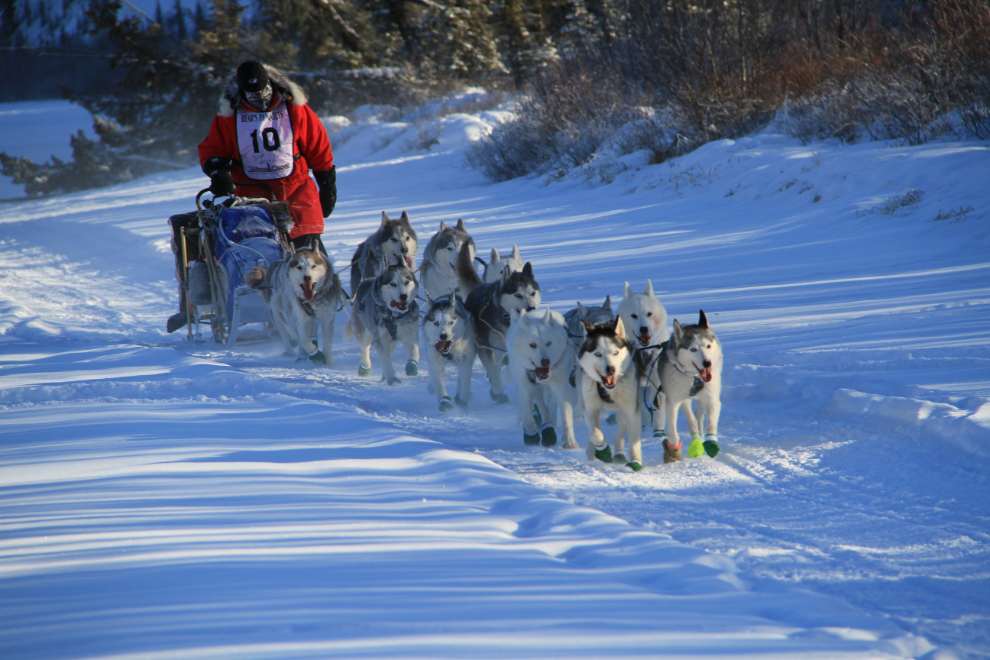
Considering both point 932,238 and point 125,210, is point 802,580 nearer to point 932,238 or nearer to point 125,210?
point 932,238

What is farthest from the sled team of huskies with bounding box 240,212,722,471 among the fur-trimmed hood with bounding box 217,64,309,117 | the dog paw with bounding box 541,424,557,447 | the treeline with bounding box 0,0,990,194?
the treeline with bounding box 0,0,990,194

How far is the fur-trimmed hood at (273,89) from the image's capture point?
16.7 feet

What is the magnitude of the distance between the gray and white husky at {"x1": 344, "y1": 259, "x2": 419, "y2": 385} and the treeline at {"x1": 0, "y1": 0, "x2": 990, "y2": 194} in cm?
634

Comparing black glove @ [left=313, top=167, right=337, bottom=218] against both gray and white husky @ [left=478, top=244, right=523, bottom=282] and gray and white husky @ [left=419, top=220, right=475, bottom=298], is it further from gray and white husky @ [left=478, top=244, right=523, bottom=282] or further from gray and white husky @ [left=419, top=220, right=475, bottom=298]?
gray and white husky @ [left=478, top=244, right=523, bottom=282]

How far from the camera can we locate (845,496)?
2523 mm

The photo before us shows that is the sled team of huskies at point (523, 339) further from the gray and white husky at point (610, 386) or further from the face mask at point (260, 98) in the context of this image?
the face mask at point (260, 98)

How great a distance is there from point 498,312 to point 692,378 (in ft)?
4.65

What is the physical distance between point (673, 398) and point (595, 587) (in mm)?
1257

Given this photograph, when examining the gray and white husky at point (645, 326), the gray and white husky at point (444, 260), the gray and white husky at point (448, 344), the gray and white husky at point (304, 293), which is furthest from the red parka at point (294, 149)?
the gray and white husky at point (645, 326)

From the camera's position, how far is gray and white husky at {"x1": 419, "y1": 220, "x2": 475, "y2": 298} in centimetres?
521


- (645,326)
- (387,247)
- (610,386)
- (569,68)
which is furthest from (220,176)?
(569,68)

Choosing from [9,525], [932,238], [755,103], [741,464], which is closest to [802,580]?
[741,464]

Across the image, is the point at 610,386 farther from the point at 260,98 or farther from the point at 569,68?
the point at 569,68

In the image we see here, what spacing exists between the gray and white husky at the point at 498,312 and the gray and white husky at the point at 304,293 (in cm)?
117
